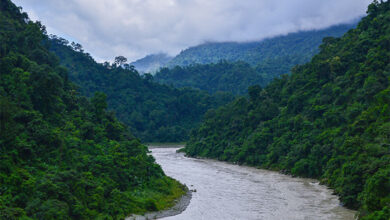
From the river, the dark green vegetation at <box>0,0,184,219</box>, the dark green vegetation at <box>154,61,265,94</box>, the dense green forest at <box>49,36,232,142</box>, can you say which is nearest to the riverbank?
the river

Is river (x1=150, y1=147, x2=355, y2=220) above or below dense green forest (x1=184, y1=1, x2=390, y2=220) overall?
below

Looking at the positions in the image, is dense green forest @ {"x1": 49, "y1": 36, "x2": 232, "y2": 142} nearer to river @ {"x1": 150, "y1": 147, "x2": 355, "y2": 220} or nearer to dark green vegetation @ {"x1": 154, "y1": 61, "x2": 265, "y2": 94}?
dark green vegetation @ {"x1": 154, "y1": 61, "x2": 265, "y2": 94}

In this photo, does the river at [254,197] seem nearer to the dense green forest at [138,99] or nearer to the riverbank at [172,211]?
the riverbank at [172,211]

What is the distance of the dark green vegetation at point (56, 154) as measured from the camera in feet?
78.9

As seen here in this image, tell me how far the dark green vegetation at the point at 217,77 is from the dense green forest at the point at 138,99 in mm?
25978

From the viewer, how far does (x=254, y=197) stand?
38.9 meters

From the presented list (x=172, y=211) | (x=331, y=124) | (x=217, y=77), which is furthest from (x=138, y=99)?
(x=172, y=211)

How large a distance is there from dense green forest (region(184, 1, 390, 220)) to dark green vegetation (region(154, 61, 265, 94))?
7365 centimetres

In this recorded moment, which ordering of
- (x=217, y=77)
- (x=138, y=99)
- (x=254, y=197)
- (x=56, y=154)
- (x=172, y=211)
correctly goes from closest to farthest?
(x=56, y=154), (x=172, y=211), (x=254, y=197), (x=138, y=99), (x=217, y=77)

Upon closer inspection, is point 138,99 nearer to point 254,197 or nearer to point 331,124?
point 331,124

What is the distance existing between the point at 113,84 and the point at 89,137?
82541 mm

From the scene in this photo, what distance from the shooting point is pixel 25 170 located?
25891 millimetres

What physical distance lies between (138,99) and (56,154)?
91.9m

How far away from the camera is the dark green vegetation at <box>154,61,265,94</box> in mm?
158625
